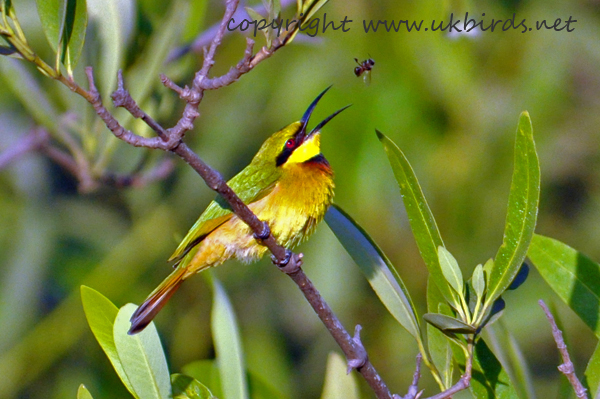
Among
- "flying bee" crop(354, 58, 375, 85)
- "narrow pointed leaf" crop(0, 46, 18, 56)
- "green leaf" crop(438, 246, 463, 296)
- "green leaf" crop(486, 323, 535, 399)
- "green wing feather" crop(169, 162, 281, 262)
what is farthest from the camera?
"flying bee" crop(354, 58, 375, 85)

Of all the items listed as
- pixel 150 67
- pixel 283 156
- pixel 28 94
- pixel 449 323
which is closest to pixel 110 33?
pixel 150 67

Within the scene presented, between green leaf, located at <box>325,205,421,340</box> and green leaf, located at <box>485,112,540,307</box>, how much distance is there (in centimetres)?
30

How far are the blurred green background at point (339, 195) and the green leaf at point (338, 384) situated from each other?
1350mm

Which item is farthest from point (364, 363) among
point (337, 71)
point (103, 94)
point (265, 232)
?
point (337, 71)

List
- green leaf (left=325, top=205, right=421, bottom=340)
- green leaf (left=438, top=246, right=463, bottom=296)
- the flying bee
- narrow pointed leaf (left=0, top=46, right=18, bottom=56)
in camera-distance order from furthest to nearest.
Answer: the flying bee < green leaf (left=325, top=205, right=421, bottom=340) < green leaf (left=438, top=246, right=463, bottom=296) < narrow pointed leaf (left=0, top=46, right=18, bottom=56)

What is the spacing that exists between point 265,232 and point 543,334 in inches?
84.0

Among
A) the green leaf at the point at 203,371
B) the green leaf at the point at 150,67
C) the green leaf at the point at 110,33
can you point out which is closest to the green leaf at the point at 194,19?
the green leaf at the point at 150,67

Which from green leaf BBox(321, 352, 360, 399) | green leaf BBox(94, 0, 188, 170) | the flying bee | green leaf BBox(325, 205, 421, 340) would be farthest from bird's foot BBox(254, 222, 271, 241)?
the flying bee

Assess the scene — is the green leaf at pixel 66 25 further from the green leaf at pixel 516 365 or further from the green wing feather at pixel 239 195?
the green leaf at pixel 516 365

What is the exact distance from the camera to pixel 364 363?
1528 millimetres

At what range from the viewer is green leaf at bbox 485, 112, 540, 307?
123cm

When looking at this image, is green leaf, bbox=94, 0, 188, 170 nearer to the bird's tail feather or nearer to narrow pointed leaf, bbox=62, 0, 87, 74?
the bird's tail feather

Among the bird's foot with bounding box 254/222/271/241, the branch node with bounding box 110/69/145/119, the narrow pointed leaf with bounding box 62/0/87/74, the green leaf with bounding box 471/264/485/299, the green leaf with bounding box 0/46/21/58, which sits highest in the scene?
the narrow pointed leaf with bounding box 62/0/87/74

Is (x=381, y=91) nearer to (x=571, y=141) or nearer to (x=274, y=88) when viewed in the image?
(x=274, y=88)
